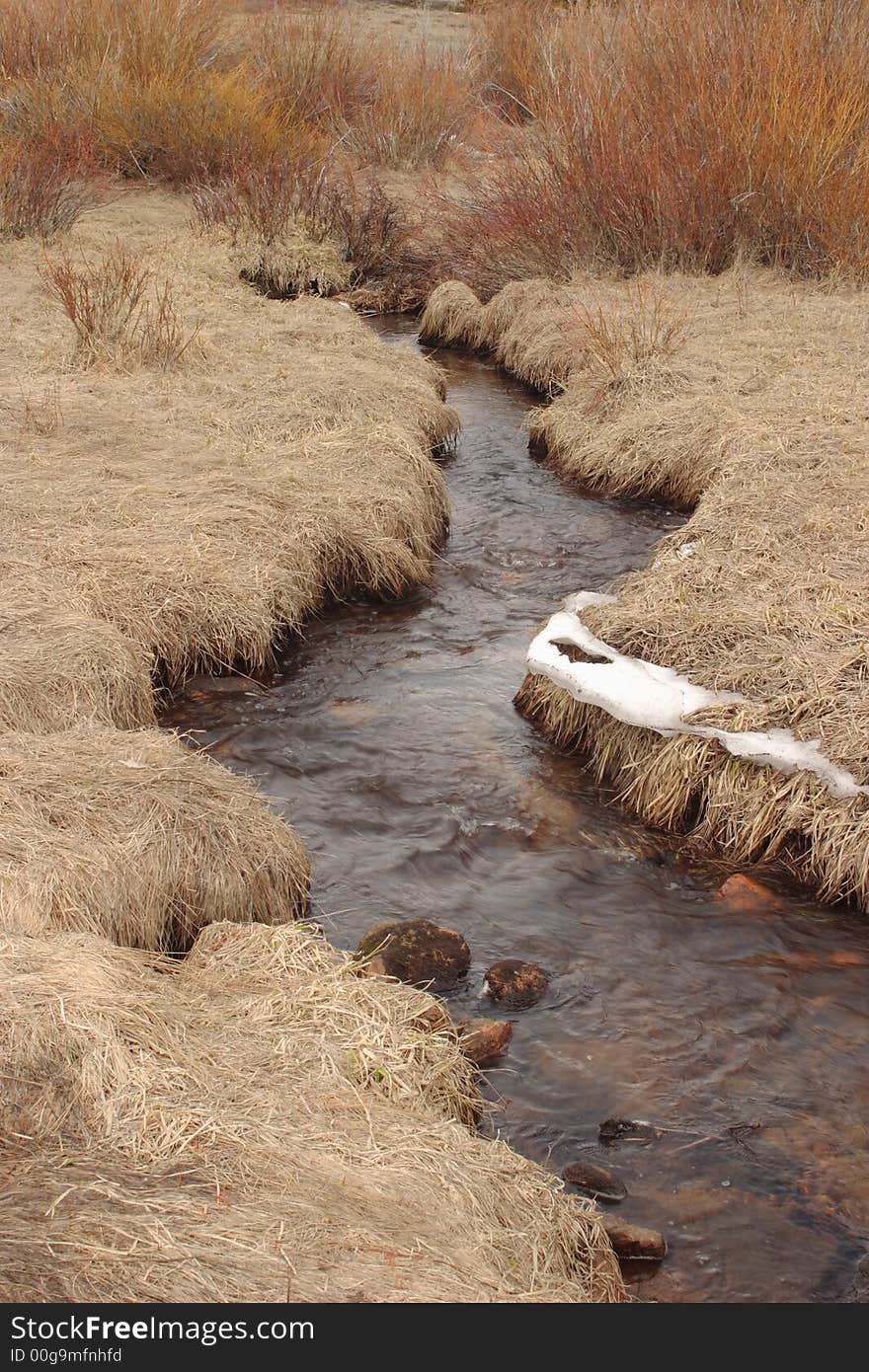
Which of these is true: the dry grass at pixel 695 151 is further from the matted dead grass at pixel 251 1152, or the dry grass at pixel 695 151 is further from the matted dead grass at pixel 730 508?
the matted dead grass at pixel 251 1152

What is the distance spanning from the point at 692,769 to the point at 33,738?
236 centimetres

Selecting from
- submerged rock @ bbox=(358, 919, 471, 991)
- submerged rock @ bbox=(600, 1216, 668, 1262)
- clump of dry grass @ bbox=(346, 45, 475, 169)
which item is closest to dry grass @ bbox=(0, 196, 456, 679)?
submerged rock @ bbox=(358, 919, 471, 991)

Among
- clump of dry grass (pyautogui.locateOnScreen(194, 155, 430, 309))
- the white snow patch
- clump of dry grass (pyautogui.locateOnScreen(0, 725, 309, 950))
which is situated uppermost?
clump of dry grass (pyautogui.locateOnScreen(194, 155, 430, 309))

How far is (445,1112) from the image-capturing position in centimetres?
339

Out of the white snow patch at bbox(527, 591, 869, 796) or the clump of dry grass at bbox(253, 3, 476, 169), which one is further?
the clump of dry grass at bbox(253, 3, 476, 169)

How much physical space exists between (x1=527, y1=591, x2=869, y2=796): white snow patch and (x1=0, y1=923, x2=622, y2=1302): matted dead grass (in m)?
1.77

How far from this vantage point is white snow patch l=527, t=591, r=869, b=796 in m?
4.76

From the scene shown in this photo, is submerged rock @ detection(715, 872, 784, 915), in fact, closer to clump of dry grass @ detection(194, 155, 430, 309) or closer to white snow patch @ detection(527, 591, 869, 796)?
white snow patch @ detection(527, 591, 869, 796)

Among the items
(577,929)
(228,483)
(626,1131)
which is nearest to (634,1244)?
(626,1131)

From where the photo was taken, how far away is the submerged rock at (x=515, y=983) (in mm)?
4027

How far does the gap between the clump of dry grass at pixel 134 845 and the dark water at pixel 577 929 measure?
1.05 feet

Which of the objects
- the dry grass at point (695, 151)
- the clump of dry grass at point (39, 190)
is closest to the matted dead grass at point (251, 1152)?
the dry grass at point (695, 151)

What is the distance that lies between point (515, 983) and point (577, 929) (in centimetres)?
43
